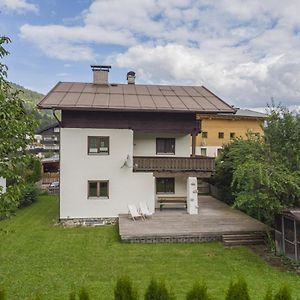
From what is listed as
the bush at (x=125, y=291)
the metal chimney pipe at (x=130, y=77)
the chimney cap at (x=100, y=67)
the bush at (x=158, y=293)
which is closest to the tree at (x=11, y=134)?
the bush at (x=125, y=291)

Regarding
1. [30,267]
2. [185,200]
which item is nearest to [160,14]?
[185,200]

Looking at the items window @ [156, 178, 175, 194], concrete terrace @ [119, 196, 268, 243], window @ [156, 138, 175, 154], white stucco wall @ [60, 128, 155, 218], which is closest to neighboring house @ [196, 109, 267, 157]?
window @ [156, 138, 175, 154]

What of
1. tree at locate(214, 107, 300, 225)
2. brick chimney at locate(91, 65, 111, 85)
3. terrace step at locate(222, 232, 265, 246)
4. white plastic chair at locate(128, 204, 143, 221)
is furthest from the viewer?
brick chimney at locate(91, 65, 111, 85)

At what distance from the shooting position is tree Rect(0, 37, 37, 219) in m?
6.17

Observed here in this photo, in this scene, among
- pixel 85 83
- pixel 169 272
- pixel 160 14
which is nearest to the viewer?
pixel 169 272

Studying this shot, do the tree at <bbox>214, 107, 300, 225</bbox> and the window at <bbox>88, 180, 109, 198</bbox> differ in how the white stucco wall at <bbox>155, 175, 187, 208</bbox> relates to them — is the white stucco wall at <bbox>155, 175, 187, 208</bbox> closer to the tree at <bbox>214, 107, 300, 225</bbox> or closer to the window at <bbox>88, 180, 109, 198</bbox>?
the window at <bbox>88, 180, 109, 198</bbox>

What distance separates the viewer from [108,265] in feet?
39.4

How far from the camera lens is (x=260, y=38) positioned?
18.7 m

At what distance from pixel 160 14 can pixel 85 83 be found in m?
7.30

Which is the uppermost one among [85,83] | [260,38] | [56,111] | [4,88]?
[260,38]

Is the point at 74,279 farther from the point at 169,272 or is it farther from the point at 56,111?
the point at 56,111

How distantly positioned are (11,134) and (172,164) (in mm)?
12969

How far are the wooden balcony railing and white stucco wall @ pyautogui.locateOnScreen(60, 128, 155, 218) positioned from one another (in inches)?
16.2

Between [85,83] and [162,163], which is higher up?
[85,83]
